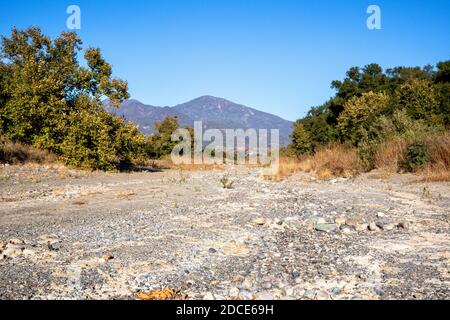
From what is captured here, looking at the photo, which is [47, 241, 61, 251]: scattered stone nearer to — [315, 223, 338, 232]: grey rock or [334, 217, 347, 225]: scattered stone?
[315, 223, 338, 232]: grey rock

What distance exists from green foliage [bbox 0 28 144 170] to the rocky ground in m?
8.98

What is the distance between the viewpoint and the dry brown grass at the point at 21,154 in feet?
51.8

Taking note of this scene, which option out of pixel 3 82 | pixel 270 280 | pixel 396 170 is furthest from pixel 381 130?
pixel 3 82

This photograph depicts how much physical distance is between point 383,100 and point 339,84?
24.7 ft

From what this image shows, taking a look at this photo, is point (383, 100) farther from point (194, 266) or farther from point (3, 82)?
point (194, 266)

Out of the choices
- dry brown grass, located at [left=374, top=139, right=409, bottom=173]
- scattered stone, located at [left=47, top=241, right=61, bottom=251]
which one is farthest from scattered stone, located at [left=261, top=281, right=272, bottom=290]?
dry brown grass, located at [left=374, top=139, right=409, bottom=173]

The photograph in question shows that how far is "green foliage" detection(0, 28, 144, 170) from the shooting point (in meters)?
16.5

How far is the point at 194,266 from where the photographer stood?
3479 mm

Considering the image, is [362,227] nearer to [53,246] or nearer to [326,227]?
[326,227]

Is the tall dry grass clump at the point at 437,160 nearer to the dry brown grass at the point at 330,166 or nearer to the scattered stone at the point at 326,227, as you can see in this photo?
the dry brown grass at the point at 330,166

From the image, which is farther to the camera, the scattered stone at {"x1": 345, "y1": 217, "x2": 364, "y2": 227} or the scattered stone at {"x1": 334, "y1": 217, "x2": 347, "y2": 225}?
the scattered stone at {"x1": 334, "y1": 217, "x2": 347, "y2": 225}

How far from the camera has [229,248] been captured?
13.5 ft

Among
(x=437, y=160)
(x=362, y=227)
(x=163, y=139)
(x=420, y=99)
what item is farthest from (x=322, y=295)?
(x=163, y=139)
